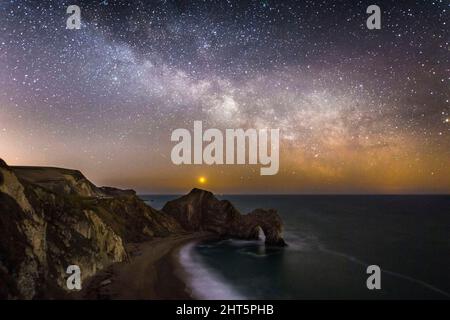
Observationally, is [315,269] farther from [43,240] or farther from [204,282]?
[43,240]

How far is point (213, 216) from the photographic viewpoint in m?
76.4

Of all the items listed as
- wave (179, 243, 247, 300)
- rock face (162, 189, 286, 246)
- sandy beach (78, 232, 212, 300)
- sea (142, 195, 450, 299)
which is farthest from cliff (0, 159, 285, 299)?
wave (179, 243, 247, 300)

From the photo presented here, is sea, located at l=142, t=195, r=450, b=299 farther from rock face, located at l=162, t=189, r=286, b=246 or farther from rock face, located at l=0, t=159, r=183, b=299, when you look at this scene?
rock face, located at l=0, t=159, r=183, b=299

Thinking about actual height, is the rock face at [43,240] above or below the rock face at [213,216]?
above

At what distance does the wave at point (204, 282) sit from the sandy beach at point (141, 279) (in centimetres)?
118

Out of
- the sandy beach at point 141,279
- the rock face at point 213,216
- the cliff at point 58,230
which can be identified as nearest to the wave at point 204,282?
the sandy beach at point 141,279

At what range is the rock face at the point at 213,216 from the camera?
228ft

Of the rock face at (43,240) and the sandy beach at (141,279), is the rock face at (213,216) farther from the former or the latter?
the rock face at (43,240)

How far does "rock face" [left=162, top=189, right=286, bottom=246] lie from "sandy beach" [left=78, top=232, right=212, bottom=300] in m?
23.6

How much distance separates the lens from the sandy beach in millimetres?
28938
